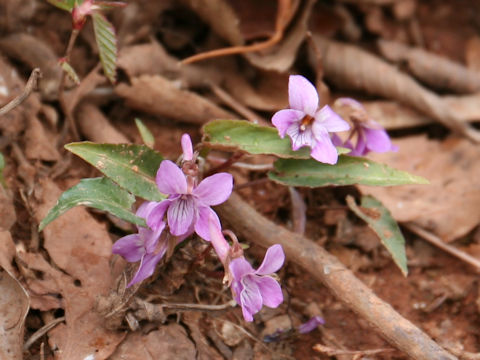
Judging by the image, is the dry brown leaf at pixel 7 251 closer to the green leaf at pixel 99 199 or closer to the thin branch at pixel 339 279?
the green leaf at pixel 99 199

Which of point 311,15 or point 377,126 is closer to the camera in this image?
point 377,126

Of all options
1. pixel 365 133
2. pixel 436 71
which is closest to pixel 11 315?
pixel 365 133

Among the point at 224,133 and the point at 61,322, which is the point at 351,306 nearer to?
the point at 224,133

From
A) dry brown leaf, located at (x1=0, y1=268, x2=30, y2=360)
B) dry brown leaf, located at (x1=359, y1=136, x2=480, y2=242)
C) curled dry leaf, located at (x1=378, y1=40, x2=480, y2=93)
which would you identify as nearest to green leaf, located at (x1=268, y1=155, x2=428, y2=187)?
dry brown leaf, located at (x1=359, y1=136, x2=480, y2=242)

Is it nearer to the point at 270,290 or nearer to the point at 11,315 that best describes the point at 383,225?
the point at 270,290

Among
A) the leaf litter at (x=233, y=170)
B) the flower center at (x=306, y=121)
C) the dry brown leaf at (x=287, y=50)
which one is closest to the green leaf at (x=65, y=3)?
the leaf litter at (x=233, y=170)

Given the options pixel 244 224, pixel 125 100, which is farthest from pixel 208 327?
pixel 125 100
